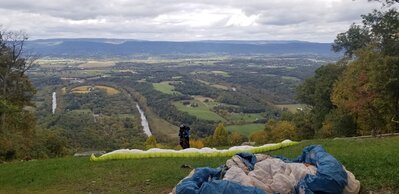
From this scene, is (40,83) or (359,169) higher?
(359,169)

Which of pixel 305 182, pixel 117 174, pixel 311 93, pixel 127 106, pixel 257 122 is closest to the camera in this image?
pixel 305 182

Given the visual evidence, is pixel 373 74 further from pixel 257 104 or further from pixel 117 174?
pixel 257 104

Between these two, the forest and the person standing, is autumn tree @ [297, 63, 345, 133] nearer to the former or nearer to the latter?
Result: the forest

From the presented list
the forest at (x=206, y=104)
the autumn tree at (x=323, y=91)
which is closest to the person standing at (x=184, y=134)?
the forest at (x=206, y=104)

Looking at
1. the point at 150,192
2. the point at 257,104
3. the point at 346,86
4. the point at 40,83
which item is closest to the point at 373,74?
the point at 346,86

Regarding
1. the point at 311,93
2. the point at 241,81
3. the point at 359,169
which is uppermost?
the point at 359,169

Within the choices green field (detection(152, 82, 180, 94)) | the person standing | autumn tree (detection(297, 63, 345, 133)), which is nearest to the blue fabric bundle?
the person standing

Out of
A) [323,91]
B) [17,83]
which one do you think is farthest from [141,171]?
[323,91]
